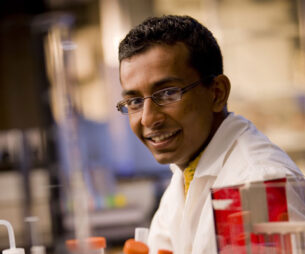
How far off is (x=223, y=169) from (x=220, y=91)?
182 mm

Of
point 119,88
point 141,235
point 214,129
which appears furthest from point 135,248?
point 119,88

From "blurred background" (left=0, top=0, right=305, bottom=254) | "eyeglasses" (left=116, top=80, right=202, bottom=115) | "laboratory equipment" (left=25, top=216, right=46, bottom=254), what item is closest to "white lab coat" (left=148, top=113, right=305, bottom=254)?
"eyeglasses" (left=116, top=80, right=202, bottom=115)

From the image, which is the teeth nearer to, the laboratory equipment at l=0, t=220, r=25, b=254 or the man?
the man

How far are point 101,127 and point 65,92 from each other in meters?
0.93

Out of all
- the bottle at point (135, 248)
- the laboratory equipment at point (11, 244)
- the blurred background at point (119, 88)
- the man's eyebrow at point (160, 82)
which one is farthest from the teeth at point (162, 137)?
the blurred background at point (119, 88)

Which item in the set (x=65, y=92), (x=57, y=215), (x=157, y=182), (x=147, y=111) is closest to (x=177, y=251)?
(x=147, y=111)

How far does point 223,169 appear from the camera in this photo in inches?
36.6

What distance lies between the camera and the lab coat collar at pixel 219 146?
955mm

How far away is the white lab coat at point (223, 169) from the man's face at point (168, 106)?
0.05 m

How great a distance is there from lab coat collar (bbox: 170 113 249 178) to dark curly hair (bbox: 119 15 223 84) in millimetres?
105

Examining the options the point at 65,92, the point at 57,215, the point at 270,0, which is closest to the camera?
the point at 65,92

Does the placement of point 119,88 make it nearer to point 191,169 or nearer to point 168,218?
point 168,218

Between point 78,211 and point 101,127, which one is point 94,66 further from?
point 78,211

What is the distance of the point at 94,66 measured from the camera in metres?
4.11
